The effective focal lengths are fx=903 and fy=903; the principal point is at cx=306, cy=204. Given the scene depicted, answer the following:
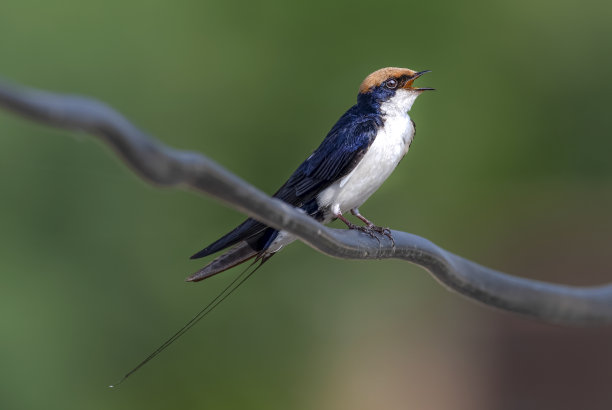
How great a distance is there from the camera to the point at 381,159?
2391 mm

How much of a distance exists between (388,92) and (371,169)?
265 mm

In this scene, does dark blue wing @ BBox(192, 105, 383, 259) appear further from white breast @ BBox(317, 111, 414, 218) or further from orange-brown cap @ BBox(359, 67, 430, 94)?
orange-brown cap @ BBox(359, 67, 430, 94)

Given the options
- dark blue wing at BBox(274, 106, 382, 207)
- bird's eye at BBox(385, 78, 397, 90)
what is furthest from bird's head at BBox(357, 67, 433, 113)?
dark blue wing at BBox(274, 106, 382, 207)

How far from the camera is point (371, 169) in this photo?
2.39 m

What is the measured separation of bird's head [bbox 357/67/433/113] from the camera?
2.51 meters

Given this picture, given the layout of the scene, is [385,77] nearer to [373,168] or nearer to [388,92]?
[388,92]

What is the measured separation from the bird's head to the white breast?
0.21 feet

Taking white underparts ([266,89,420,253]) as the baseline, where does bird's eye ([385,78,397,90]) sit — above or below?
above

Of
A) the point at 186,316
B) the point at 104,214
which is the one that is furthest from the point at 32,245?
the point at 186,316

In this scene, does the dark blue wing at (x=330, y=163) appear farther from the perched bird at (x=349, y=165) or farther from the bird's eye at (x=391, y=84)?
the bird's eye at (x=391, y=84)

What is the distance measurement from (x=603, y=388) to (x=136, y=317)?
247cm

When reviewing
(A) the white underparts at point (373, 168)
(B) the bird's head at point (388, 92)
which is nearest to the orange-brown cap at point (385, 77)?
(B) the bird's head at point (388, 92)

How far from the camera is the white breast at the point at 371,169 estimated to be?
7.84 feet

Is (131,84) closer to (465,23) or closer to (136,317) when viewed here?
(136,317)
